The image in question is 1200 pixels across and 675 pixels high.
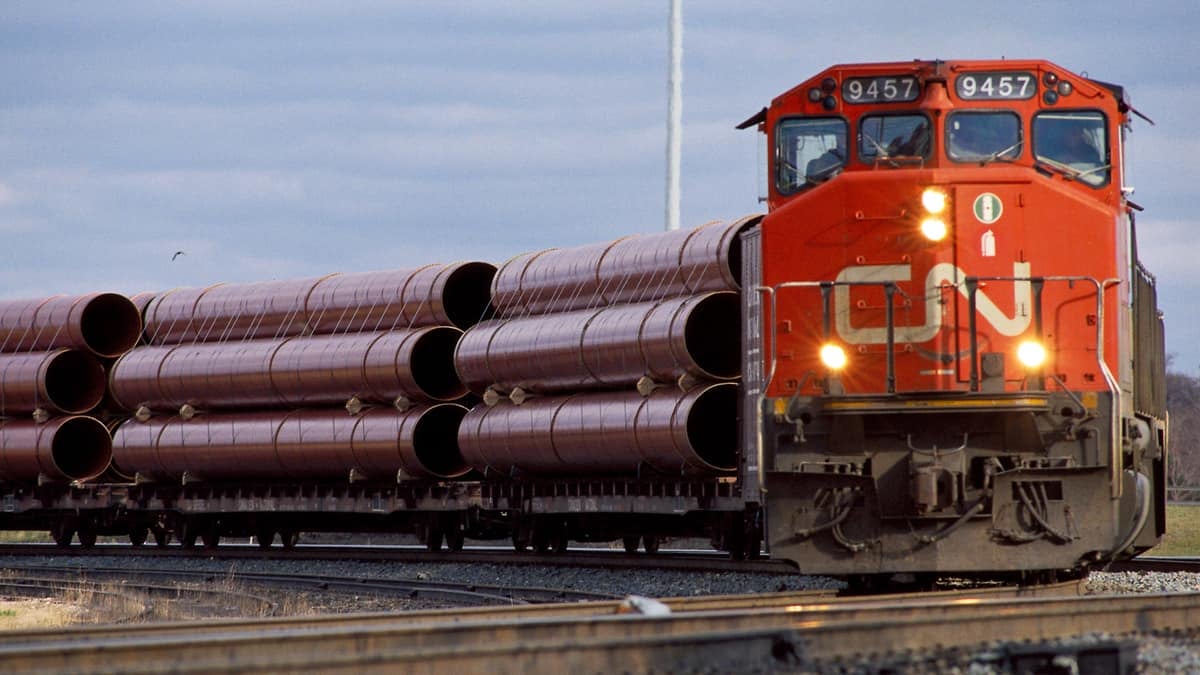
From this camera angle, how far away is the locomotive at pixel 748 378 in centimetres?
1315

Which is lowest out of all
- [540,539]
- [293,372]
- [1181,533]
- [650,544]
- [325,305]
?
[1181,533]

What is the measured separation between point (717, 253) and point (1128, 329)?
581 centimetres

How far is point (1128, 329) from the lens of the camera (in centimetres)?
1435

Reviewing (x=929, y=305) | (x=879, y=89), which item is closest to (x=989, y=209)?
(x=929, y=305)

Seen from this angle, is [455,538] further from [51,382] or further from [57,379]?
[57,379]

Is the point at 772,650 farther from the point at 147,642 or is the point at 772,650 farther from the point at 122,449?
the point at 122,449

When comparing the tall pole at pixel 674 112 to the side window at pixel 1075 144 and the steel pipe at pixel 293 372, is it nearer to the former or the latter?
the steel pipe at pixel 293 372

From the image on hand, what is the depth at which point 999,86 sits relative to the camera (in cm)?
1383

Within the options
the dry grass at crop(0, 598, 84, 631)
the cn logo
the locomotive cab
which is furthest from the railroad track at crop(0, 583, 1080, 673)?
the dry grass at crop(0, 598, 84, 631)

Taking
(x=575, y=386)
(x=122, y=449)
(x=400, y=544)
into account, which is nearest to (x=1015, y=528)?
(x=575, y=386)

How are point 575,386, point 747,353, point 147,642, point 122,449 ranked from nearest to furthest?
1. point 147,642
2. point 747,353
3. point 575,386
4. point 122,449

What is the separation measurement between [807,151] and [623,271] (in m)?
7.00

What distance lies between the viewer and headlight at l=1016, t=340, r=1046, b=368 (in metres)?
13.3

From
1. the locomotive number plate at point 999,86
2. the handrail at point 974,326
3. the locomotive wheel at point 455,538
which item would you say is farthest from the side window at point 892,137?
the locomotive wheel at point 455,538
